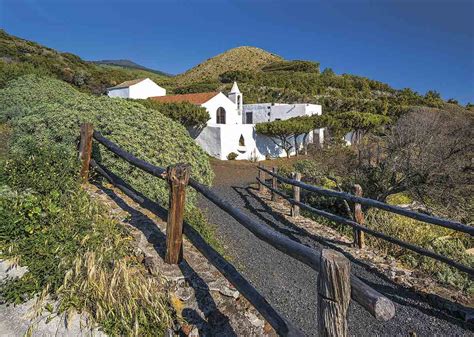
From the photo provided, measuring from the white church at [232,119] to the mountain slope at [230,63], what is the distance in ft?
126

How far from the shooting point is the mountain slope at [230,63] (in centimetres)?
7181

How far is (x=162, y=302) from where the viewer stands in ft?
9.41

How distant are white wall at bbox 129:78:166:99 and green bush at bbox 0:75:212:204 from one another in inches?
997

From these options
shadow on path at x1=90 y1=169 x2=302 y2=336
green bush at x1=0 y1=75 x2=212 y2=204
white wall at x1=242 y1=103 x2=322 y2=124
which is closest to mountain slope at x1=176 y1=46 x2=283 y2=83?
white wall at x1=242 y1=103 x2=322 y2=124

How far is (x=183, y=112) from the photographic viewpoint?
23141mm

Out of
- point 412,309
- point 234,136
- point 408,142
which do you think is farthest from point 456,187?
point 234,136

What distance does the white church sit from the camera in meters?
24.1

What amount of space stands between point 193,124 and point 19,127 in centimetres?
1797

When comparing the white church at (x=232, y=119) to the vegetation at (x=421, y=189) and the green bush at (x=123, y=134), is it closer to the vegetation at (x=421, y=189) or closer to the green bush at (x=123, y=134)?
the vegetation at (x=421, y=189)

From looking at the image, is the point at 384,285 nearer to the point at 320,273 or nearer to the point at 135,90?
the point at 320,273

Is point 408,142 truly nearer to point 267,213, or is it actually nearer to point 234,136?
point 267,213

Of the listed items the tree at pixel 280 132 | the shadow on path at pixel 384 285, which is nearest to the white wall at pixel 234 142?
the tree at pixel 280 132

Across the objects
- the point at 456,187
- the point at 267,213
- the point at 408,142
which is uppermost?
the point at 408,142

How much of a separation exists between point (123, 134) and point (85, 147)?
0.96 m
